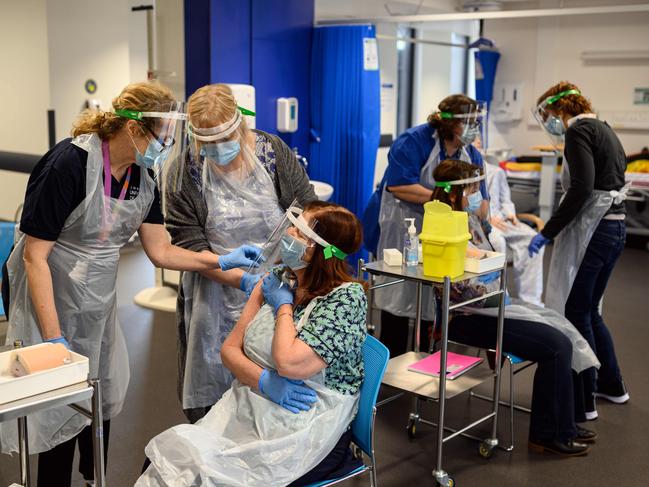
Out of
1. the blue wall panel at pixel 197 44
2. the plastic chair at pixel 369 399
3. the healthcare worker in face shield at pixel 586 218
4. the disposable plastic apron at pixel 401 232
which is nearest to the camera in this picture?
the plastic chair at pixel 369 399

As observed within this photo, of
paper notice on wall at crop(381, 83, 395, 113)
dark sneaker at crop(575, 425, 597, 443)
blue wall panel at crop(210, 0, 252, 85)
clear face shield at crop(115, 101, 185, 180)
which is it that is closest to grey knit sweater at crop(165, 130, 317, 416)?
clear face shield at crop(115, 101, 185, 180)

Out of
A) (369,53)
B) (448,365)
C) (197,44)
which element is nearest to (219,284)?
(448,365)

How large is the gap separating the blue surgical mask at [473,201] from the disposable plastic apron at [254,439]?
1329 mm

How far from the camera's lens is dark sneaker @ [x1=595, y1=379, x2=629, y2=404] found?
11.0 ft

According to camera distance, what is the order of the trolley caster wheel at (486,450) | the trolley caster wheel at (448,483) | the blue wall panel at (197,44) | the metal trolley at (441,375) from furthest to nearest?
the blue wall panel at (197,44)
the trolley caster wheel at (486,450)
the trolley caster wheel at (448,483)
the metal trolley at (441,375)

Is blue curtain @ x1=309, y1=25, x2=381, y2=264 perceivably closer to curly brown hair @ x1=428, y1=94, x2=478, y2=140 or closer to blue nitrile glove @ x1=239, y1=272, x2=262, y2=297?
curly brown hair @ x1=428, y1=94, x2=478, y2=140

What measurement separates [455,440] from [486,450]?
0.68 feet

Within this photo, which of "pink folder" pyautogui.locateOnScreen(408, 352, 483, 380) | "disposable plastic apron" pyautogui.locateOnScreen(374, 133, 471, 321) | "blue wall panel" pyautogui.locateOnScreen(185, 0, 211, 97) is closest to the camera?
"pink folder" pyautogui.locateOnScreen(408, 352, 483, 380)

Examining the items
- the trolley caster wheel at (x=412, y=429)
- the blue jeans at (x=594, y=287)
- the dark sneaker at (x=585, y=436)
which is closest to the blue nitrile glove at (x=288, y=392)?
the trolley caster wheel at (x=412, y=429)

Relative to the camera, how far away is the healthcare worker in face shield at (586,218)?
3121 mm

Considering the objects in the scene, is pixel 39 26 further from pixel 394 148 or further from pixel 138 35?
pixel 394 148

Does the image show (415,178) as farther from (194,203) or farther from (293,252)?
(293,252)

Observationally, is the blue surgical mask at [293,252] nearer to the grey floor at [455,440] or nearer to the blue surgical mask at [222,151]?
the blue surgical mask at [222,151]

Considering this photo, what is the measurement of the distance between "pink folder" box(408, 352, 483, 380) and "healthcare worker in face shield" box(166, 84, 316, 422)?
0.74 meters
